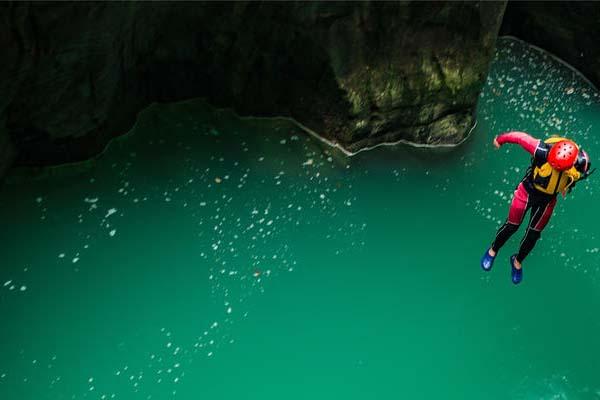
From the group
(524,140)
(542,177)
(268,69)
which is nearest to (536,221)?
(542,177)

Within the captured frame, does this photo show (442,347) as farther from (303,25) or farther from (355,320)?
(303,25)

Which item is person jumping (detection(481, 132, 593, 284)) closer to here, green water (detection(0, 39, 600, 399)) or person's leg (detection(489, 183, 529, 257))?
person's leg (detection(489, 183, 529, 257))

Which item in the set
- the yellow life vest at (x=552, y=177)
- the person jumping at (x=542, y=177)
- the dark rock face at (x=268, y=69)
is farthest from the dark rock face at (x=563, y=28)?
the yellow life vest at (x=552, y=177)

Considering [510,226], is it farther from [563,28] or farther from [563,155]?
[563,28]

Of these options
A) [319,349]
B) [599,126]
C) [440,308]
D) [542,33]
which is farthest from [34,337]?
[542,33]

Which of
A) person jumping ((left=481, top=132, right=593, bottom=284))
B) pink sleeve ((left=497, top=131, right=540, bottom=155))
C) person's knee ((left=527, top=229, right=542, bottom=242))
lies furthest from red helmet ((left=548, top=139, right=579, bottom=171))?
person's knee ((left=527, top=229, right=542, bottom=242))

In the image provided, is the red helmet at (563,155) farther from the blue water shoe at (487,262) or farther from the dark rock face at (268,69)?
the dark rock face at (268,69)
